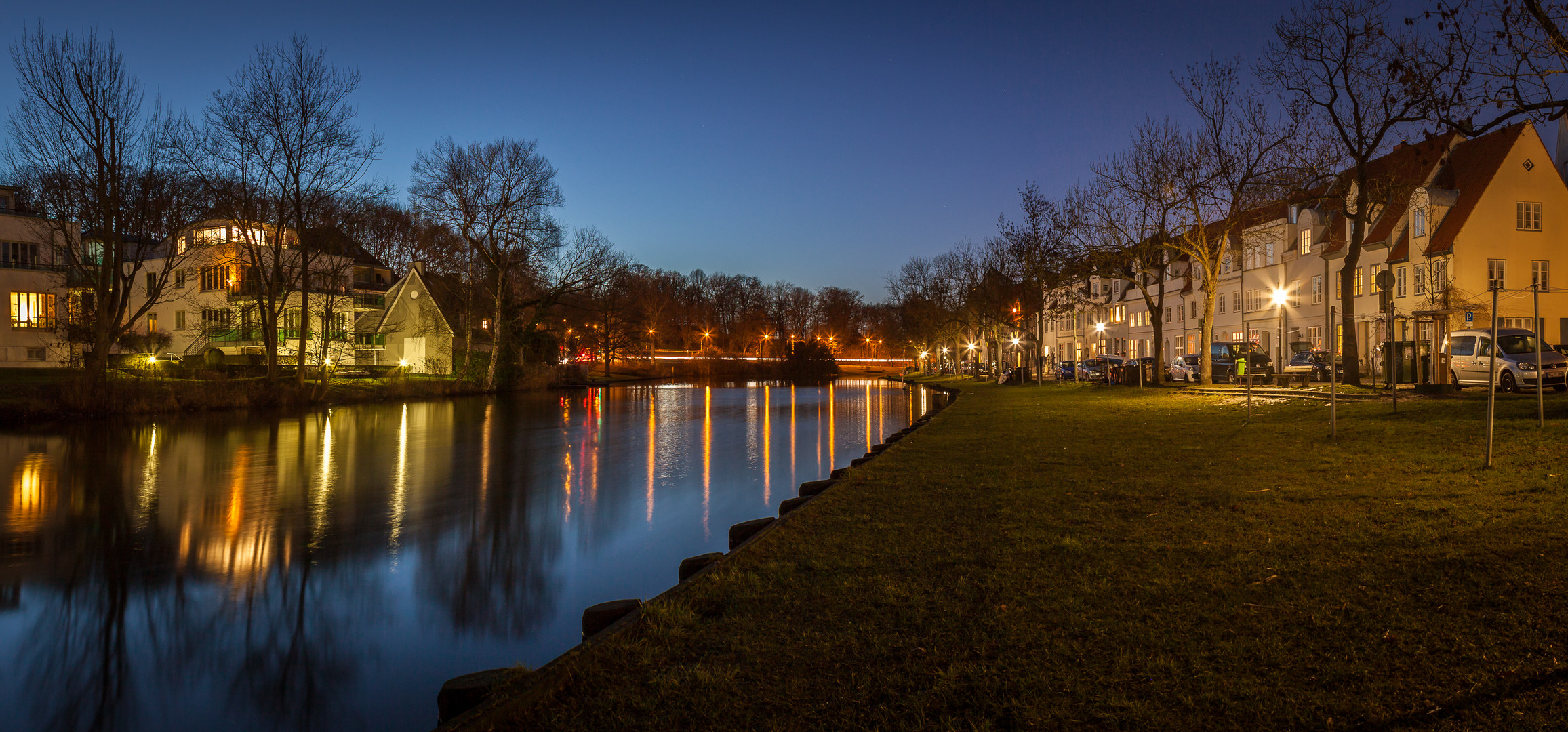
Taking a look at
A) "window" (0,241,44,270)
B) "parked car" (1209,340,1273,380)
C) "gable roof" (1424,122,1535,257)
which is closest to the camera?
"gable roof" (1424,122,1535,257)

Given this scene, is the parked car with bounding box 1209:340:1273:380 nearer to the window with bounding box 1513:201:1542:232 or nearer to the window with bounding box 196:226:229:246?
the window with bounding box 1513:201:1542:232

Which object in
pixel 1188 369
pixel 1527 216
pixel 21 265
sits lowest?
pixel 1188 369

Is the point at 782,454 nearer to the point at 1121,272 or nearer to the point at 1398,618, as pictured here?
the point at 1398,618

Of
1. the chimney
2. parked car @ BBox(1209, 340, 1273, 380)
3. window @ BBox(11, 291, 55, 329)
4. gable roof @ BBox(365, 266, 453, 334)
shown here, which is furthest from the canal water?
the chimney

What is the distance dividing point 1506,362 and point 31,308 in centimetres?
6270

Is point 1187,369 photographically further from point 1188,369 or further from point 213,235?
point 213,235

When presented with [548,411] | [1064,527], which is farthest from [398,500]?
[548,411]

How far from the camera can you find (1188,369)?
127 ft

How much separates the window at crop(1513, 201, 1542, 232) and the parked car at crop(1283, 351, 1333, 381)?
8.56m

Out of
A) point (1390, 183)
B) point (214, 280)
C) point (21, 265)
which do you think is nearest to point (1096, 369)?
point (1390, 183)

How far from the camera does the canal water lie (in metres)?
5.62

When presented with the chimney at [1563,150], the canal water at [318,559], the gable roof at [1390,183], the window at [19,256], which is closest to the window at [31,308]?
the window at [19,256]

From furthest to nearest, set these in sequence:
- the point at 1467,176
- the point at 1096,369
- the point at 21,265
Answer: the point at 1096,369 < the point at 21,265 < the point at 1467,176

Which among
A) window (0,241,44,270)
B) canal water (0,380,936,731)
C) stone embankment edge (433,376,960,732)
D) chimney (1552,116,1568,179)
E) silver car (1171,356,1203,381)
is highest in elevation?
chimney (1552,116,1568,179)
